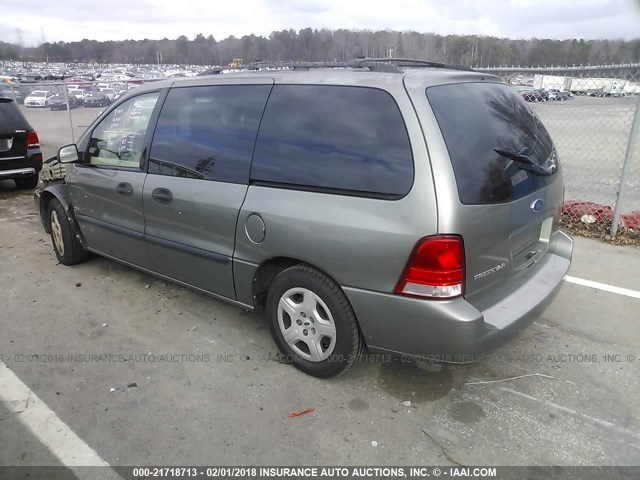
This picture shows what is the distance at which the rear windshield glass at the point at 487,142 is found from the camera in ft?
8.03

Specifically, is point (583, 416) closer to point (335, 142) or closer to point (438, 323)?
point (438, 323)

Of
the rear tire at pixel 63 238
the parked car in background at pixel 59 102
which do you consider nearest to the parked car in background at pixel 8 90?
the rear tire at pixel 63 238

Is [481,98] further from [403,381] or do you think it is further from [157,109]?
[157,109]

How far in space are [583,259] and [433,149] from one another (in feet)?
11.0

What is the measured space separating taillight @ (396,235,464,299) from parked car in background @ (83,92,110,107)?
2555 cm

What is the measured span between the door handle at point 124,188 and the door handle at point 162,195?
0.97 ft

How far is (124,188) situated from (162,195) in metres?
0.51

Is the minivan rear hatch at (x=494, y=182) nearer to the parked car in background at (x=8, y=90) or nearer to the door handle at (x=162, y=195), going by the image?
the door handle at (x=162, y=195)

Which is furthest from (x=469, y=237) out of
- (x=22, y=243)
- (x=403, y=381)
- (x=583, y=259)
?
(x=22, y=243)

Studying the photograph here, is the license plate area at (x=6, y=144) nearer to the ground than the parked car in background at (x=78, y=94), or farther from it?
nearer to the ground

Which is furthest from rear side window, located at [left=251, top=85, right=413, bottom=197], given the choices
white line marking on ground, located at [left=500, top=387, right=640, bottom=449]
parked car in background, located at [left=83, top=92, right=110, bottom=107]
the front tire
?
parked car in background, located at [left=83, top=92, right=110, bottom=107]

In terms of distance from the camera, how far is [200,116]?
3324 millimetres

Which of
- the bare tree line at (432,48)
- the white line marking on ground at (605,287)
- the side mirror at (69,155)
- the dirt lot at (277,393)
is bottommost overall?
the dirt lot at (277,393)

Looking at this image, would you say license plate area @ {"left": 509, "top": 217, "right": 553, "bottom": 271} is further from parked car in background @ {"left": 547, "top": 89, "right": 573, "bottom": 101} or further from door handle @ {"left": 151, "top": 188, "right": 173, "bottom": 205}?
parked car in background @ {"left": 547, "top": 89, "right": 573, "bottom": 101}
